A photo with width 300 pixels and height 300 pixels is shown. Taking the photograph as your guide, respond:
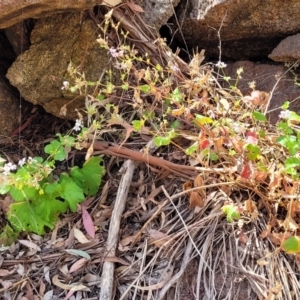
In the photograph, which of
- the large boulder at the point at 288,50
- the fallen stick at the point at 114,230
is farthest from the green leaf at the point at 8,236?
the large boulder at the point at 288,50

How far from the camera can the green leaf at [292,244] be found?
1.75 meters

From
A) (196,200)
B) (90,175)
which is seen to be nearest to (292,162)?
(196,200)

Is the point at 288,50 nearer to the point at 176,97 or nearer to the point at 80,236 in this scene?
the point at 176,97

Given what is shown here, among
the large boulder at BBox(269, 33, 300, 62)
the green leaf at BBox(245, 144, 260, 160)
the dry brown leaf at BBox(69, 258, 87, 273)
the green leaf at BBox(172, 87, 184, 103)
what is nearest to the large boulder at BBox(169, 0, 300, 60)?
the large boulder at BBox(269, 33, 300, 62)

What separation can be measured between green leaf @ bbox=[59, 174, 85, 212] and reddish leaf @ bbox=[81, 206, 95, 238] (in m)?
0.06

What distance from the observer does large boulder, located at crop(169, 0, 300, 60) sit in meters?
2.38

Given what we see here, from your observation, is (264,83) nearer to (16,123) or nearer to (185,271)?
(185,271)

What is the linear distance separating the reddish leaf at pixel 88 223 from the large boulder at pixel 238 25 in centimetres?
94

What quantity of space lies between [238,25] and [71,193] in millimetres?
1082

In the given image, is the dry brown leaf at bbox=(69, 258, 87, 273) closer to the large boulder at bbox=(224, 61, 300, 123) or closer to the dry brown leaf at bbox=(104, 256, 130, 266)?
the dry brown leaf at bbox=(104, 256, 130, 266)

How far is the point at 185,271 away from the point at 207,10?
3.89 feet

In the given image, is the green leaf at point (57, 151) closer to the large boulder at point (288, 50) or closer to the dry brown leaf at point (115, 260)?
the dry brown leaf at point (115, 260)

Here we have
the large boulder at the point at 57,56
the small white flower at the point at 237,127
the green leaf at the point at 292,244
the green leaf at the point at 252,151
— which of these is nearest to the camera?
the green leaf at the point at 292,244

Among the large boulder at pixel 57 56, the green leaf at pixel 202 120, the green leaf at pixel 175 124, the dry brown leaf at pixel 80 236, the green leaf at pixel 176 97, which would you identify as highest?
the large boulder at pixel 57 56
